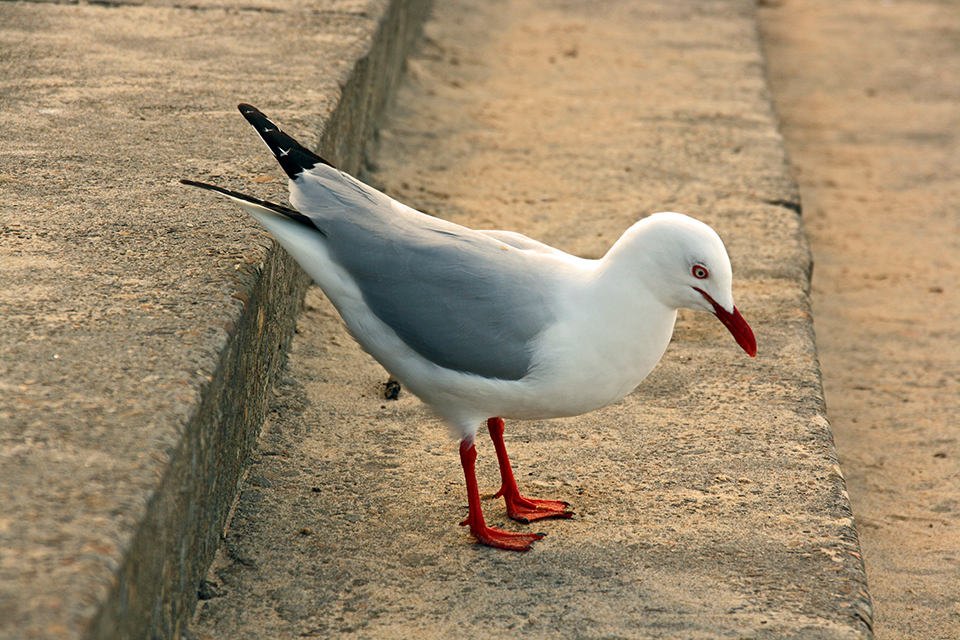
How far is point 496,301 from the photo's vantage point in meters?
2.27

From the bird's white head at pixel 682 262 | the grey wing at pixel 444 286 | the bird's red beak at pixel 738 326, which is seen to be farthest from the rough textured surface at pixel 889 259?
the grey wing at pixel 444 286

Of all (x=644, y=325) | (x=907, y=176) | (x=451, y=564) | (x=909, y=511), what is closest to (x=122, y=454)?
(x=451, y=564)

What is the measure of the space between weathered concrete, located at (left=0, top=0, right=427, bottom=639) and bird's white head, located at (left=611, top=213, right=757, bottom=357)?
922 mm

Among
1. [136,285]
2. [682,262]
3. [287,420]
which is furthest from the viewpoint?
[287,420]

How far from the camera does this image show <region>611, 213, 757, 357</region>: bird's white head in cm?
222

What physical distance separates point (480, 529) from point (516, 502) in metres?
0.18

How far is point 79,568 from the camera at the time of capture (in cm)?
156

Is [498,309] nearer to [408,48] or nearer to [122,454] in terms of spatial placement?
[122,454]

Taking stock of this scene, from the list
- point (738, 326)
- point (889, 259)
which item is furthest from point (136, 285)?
point (889, 259)

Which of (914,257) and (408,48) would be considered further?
(408,48)

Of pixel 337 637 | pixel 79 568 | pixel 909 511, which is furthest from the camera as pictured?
pixel 909 511

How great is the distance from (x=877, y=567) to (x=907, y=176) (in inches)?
125

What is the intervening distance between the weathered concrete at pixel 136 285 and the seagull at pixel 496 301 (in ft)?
0.90

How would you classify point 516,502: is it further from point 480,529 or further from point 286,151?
point 286,151
